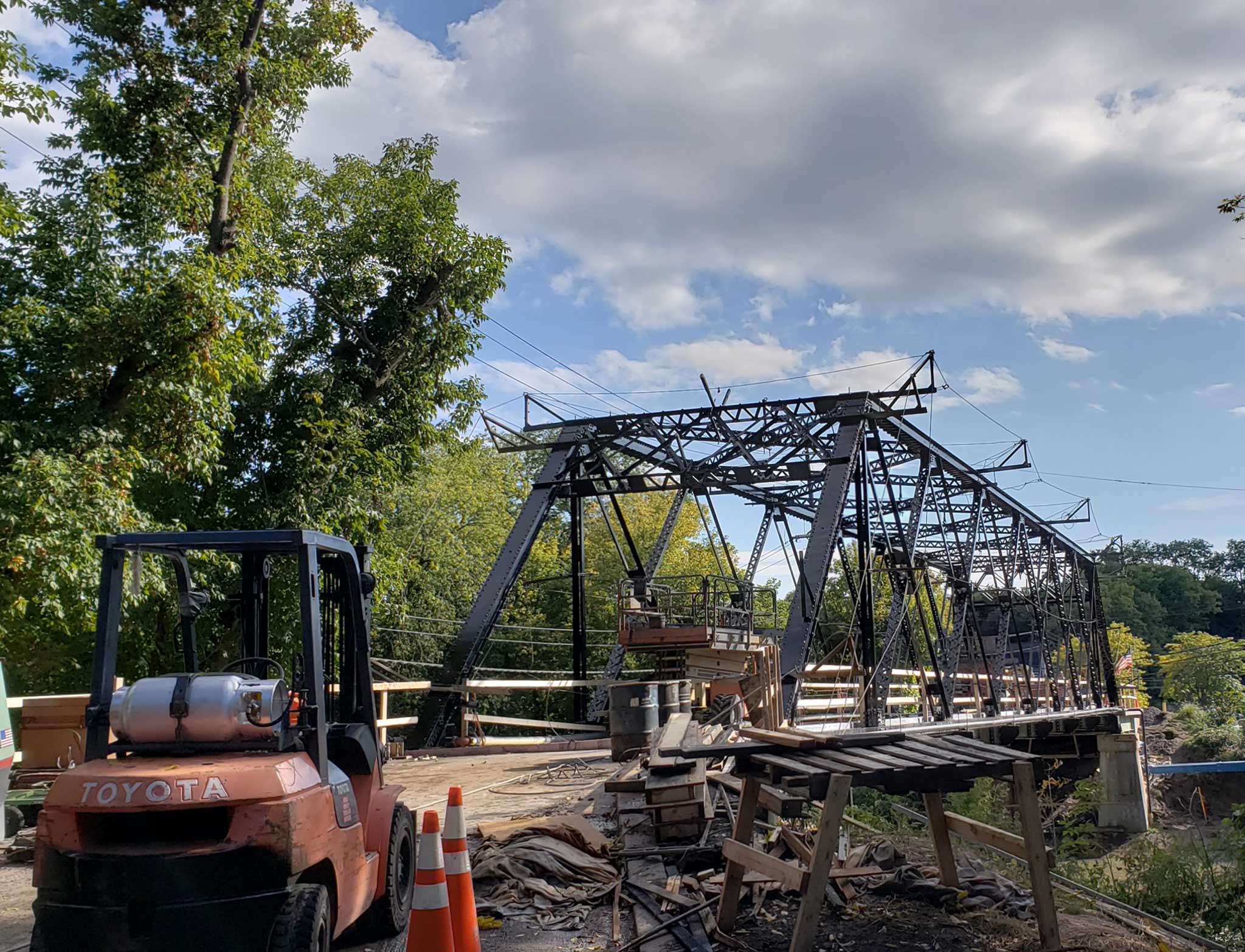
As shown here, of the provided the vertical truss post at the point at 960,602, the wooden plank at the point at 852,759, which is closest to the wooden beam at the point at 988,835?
the wooden plank at the point at 852,759

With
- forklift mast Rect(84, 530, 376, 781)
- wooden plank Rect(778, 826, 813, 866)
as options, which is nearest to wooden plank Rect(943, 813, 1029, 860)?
wooden plank Rect(778, 826, 813, 866)

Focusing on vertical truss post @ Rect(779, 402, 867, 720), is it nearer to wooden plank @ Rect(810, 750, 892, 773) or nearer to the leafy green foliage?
the leafy green foliage

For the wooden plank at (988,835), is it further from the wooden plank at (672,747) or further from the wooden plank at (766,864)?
the wooden plank at (672,747)

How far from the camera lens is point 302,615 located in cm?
505

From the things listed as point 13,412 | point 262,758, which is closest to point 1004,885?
point 262,758

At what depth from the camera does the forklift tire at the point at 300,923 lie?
4457 mm

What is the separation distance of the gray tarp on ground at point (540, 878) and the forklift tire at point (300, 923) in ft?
6.78

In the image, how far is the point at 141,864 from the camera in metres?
4.39

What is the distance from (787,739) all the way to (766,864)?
82 centimetres

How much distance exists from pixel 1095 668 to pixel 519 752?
1231 inches

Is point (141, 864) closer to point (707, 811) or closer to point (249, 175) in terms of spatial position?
point (707, 811)

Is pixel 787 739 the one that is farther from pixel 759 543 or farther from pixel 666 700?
pixel 759 543

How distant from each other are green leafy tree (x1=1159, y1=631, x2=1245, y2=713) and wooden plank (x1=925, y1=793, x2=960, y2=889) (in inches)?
2120

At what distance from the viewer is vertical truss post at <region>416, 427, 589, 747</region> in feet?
61.4
